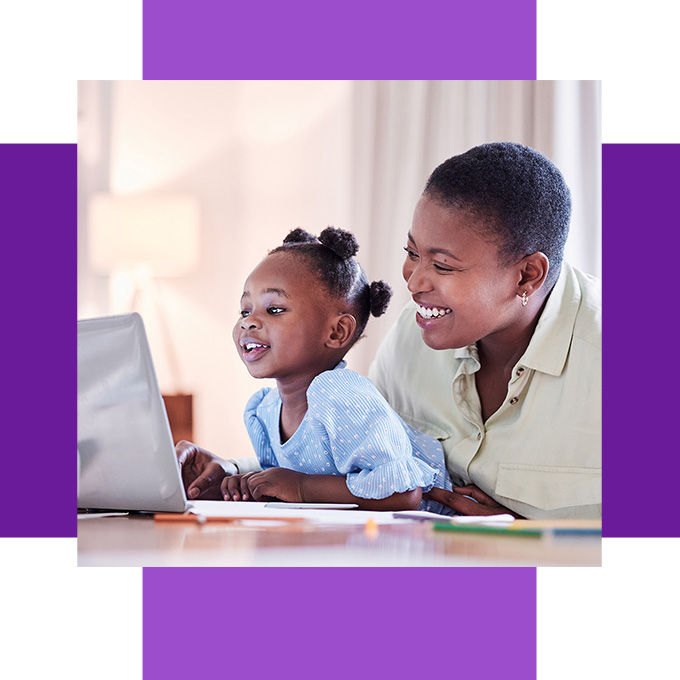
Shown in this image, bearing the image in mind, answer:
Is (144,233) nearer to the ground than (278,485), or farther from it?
farther from it

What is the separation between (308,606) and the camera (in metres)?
1.21

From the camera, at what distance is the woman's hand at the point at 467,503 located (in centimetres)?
136

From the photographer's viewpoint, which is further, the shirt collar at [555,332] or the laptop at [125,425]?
the shirt collar at [555,332]

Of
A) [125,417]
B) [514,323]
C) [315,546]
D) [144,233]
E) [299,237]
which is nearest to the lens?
[315,546]

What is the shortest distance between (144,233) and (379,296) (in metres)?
1.08

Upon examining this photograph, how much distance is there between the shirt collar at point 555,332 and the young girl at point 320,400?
0.23m

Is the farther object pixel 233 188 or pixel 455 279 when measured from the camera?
pixel 233 188

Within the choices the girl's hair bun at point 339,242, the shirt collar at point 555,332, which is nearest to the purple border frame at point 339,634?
the shirt collar at point 555,332

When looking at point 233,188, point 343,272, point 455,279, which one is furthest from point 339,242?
point 233,188

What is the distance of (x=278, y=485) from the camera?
1.27m

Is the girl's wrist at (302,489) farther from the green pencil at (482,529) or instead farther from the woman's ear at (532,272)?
the woman's ear at (532,272)

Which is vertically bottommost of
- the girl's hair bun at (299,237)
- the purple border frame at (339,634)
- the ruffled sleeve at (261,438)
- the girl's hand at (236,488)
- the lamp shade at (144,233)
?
the purple border frame at (339,634)

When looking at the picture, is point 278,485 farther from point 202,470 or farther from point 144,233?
point 144,233
